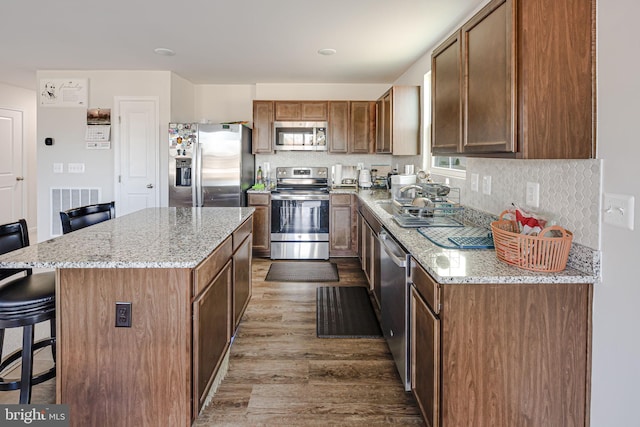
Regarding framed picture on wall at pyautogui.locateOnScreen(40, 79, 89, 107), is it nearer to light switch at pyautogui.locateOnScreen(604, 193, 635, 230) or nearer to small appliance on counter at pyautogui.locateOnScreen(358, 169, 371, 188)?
small appliance on counter at pyautogui.locateOnScreen(358, 169, 371, 188)

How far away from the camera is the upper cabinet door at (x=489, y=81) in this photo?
5.28 ft

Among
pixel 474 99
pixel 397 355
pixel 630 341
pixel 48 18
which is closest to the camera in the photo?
pixel 630 341

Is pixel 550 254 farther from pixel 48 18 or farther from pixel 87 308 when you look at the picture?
pixel 48 18

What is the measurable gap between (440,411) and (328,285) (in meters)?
2.69

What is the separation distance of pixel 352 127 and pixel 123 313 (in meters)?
4.46

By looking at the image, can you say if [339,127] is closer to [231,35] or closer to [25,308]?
[231,35]

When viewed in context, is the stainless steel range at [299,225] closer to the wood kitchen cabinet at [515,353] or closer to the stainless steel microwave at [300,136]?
the stainless steel microwave at [300,136]

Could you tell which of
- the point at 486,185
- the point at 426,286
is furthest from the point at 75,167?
the point at 426,286

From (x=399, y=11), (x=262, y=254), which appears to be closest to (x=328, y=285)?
(x=262, y=254)

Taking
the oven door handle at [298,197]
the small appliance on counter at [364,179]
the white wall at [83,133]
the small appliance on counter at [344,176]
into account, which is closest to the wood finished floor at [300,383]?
the oven door handle at [298,197]

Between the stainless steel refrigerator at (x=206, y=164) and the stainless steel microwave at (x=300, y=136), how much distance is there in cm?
62

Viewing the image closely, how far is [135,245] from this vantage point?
196 centimetres

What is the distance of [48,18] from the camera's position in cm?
343

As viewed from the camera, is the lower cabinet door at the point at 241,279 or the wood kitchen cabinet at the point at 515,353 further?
the lower cabinet door at the point at 241,279
